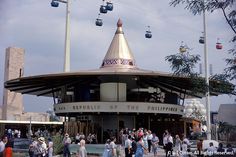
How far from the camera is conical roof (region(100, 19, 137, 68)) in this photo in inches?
1647

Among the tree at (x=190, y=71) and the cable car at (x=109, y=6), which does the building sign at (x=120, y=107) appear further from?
the tree at (x=190, y=71)

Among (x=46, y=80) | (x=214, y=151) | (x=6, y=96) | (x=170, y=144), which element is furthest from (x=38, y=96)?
(x=214, y=151)

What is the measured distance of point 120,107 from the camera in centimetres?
3638

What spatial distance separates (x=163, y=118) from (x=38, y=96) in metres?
19.2

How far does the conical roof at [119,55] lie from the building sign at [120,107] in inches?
222

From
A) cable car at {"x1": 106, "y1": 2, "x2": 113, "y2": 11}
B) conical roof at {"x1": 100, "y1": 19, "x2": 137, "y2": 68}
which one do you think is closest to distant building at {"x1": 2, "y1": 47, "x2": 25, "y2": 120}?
conical roof at {"x1": 100, "y1": 19, "x2": 137, "y2": 68}

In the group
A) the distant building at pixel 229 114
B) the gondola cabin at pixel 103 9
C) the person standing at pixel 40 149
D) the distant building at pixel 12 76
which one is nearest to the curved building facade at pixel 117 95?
the distant building at pixel 229 114

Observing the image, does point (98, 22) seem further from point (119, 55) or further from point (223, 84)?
point (223, 84)

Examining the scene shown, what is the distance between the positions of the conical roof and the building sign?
5643 millimetres

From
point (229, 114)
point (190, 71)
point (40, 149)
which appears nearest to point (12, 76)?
point (229, 114)

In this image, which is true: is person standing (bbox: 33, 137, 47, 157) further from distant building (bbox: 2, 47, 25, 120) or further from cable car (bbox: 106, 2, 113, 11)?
distant building (bbox: 2, 47, 25, 120)

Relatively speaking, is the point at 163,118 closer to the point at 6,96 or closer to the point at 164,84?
the point at 164,84

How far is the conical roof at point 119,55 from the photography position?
1647 inches

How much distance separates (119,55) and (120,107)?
304 inches
